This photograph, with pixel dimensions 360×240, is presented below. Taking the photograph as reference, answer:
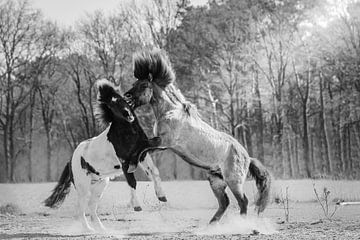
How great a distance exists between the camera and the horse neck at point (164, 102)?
24.6 feet

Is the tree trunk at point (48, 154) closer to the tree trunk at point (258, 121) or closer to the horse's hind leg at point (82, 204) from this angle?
the tree trunk at point (258, 121)

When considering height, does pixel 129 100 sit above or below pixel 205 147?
above

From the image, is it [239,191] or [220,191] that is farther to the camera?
[220,191]

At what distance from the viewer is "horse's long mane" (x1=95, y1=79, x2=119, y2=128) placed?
8016mm

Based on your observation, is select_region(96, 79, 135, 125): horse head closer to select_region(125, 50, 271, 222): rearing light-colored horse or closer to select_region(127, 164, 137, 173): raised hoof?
select_region(125, 50, 271, 222): rearing light-colored horse

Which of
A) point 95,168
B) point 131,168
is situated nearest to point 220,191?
point 131,168

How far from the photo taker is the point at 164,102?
7.52 m

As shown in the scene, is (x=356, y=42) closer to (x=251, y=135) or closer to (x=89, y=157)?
(x=251, y=135)

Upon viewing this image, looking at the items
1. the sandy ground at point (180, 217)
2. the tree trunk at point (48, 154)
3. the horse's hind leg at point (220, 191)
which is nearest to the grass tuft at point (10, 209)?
the sandy ground at point (180, 217)

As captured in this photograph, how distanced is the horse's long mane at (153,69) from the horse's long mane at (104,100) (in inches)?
21.5

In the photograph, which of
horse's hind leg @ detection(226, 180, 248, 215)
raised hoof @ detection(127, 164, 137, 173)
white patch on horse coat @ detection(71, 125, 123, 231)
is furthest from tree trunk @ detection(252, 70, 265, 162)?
raised hoof @ detection(127, 164, 137, 173)

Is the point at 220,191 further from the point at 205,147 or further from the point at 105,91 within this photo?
the point at 105,91

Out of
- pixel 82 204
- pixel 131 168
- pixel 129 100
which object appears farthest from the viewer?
pixel 82 204

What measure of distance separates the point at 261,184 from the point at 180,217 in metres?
4.13
